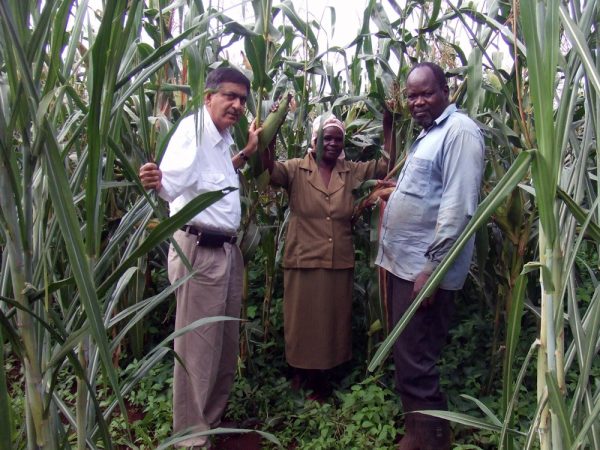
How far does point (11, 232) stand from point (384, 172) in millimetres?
1837

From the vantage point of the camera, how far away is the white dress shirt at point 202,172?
1850 millimetres

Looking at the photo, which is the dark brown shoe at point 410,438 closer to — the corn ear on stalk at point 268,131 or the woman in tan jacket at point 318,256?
the woman in tan jacket at point 318,256

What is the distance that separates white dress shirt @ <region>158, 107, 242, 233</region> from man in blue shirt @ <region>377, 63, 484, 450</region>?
1.85ft

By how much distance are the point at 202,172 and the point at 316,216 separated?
59cm

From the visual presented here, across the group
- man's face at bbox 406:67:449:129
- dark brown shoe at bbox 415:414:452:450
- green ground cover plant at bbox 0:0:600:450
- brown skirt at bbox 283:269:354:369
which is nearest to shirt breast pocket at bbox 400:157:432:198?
man's face at bbox 406:67:449:129

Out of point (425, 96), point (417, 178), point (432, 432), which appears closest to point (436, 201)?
point (417, 178)

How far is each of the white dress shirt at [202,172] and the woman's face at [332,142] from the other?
431 mm

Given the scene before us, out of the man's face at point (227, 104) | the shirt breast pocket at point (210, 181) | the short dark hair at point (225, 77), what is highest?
the short dark hair at point (225, 77)

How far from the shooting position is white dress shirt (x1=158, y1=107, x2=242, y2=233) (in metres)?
1.85

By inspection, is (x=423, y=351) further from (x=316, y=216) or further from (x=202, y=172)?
(x=202, y=172)

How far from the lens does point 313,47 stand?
8.12 feet

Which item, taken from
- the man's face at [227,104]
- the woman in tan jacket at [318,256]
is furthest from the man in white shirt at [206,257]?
the woman in tan jacket at [318,256]

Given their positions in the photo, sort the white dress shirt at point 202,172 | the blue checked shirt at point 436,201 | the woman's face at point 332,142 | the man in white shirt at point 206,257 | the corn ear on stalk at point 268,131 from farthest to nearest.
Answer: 1. the woman's face at point 332,142
2. the corn ear on stalk at point 268,131
3. the man in white shirt at point 206,257
4. the white dress shirt at point 202,172
5. the blue checked shirt at point 436,201

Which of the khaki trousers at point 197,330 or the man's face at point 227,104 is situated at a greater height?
the man's face at point 227,104
